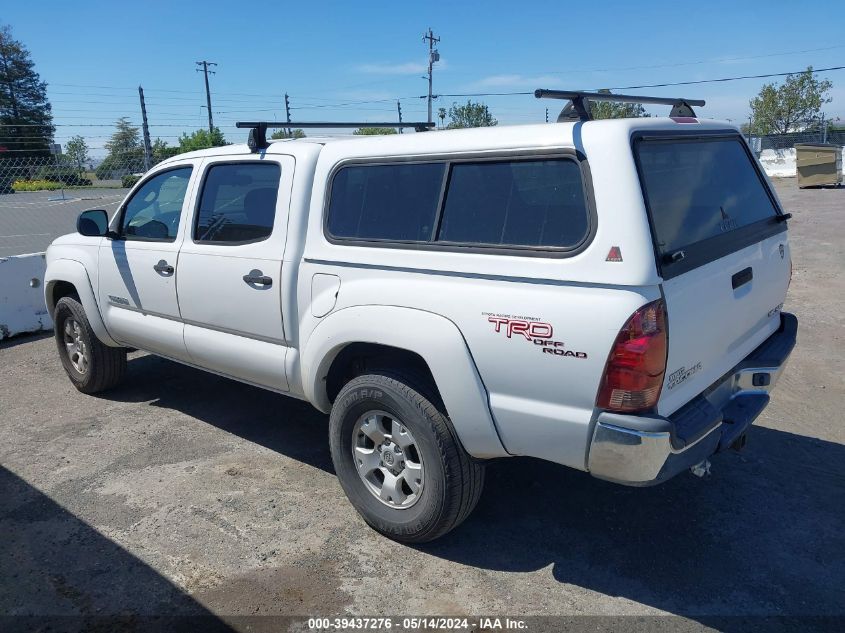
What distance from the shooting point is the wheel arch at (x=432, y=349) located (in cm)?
301

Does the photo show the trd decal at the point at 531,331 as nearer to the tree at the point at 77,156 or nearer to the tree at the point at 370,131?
the tree at the point at 370,131

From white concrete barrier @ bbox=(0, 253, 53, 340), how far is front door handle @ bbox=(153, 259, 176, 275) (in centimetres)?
409

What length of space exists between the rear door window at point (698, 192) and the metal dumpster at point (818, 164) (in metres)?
23.6

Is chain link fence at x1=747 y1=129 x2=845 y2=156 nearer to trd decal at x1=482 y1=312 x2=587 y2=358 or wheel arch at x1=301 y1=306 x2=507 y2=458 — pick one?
wheel arch at x1=301 y1=306 x2=507 y2=458

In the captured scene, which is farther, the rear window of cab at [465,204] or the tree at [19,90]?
the tree at [19,90]

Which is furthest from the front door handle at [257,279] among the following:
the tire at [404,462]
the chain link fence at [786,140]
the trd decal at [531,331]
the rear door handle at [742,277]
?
the chain link fence at [786,140]

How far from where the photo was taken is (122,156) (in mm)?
19500

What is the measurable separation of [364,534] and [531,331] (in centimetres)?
158

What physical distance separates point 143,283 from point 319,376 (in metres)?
1.86

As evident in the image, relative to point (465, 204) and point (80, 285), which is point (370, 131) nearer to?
point (80, 285)

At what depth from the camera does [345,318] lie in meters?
3.48

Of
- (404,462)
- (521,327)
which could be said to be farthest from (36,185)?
(521,327)

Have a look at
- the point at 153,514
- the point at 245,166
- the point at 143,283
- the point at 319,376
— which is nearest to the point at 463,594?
the point at 319,376

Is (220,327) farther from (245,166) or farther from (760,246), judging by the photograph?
(760,246)
